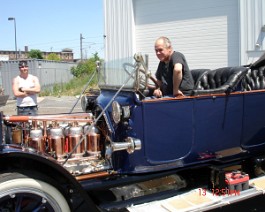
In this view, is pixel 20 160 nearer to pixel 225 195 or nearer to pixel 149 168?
pixel 149 168

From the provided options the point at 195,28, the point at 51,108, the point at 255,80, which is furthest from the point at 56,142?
the point at 51,108

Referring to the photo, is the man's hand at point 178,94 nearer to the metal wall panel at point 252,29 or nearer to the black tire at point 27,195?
the black tire at point 27,195

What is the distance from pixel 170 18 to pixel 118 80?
7.26 meters

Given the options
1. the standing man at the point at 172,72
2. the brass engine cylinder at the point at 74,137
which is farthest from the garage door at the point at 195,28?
the brass engine cylinder at the point at 74,137

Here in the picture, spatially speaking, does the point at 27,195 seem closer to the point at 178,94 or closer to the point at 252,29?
the point at 178,94

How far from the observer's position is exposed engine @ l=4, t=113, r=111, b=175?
304cm

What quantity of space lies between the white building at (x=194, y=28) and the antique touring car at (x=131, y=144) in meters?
5.64

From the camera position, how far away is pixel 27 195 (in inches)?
96.9

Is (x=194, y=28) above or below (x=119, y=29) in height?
below

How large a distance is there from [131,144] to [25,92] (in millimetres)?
2640

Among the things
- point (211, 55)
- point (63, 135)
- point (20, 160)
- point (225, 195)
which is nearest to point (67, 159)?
point (63, 135)

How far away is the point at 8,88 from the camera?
19.5 m

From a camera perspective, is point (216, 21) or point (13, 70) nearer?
point (216, 21)

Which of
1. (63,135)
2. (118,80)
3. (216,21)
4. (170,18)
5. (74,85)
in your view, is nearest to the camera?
(63,135)
